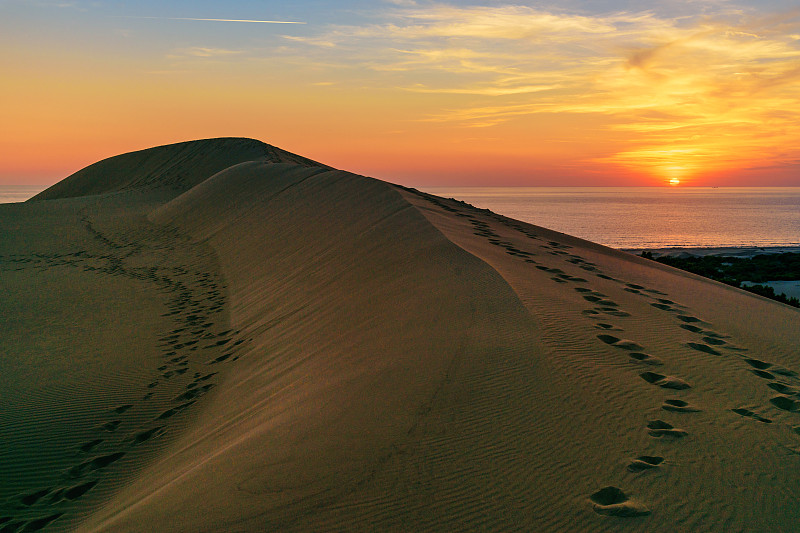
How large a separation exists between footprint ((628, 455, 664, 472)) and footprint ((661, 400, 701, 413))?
71 centimetres

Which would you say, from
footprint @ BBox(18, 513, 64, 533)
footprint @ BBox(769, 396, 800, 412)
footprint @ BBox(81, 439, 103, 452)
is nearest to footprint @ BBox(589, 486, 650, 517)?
footprint @ BBox(769, 396, 800, 412)

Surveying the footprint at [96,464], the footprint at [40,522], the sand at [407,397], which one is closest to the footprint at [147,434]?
the sand at [407,397]

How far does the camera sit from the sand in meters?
2.66

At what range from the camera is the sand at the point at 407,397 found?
266 centimetres

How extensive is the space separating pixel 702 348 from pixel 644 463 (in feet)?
8.55

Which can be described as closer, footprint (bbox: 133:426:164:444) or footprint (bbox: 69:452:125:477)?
footprint (bbox: 69:452:125:477)

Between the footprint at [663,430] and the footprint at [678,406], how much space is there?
249 mm

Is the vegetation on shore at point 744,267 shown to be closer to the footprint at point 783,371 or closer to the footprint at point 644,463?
the footprint at point 783,371

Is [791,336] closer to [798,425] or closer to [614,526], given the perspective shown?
[798,425]

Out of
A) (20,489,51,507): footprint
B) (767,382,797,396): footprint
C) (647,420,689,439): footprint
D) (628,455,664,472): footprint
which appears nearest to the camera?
(628,455,664,472): footprint

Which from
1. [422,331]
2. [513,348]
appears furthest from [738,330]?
[422,331]

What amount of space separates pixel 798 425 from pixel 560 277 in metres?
4.27

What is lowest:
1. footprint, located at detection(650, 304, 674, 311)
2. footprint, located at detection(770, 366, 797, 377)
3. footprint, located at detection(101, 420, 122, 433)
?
footprint, located at detection(101, 420, 122, 433)

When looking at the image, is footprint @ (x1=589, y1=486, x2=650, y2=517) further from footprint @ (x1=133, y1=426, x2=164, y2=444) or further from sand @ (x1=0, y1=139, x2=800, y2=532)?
footprint @ (x1=133, y1=426, x2=164, y2=444)
